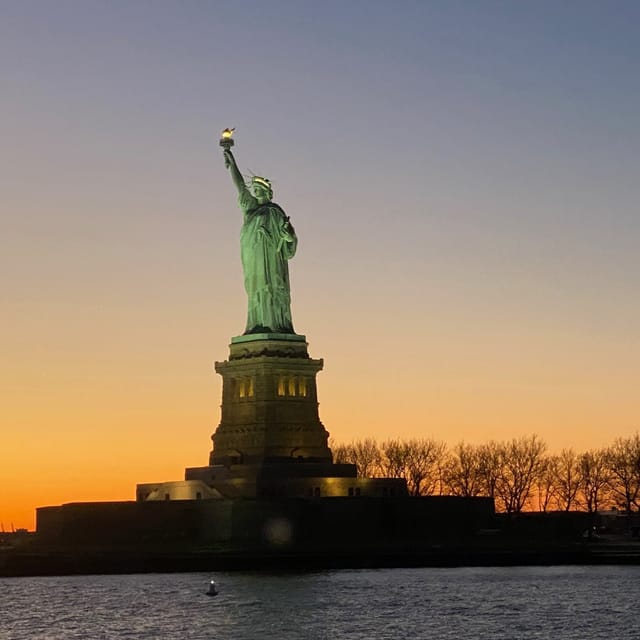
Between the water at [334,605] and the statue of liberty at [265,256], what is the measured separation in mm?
17570

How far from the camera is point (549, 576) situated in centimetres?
8325

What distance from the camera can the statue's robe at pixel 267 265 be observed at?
3802 inches

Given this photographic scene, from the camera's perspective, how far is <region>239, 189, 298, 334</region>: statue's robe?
Result: 317 ft

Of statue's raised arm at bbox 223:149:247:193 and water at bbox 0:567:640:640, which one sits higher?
statue's raised arm at bbox 223:149:247:193

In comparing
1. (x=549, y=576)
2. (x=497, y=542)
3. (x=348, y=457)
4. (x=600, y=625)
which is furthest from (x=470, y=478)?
(x=600, y=625)

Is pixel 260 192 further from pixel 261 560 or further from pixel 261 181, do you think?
pixel 261 560

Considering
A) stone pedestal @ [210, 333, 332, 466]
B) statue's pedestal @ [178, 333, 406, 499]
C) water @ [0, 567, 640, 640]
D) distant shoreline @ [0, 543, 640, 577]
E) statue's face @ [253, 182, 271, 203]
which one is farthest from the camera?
statue's face @ [253, 182, 271, 203]

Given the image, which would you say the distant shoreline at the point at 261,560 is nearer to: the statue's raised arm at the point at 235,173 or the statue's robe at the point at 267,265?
the statue's robe at the point at 267,265

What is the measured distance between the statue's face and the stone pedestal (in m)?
8.32

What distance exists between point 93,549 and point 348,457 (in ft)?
111

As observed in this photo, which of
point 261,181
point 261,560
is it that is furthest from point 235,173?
point 261,560

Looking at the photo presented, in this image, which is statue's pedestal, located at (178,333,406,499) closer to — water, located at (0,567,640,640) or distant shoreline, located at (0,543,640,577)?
distant shoreline, located at (0,543,640,577)

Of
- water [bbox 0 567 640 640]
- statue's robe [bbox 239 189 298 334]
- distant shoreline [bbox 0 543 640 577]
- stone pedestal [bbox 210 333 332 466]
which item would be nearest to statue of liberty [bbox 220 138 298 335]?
statue's robe [bbox 239 189 298 334]

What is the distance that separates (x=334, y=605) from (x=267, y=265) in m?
31.5
